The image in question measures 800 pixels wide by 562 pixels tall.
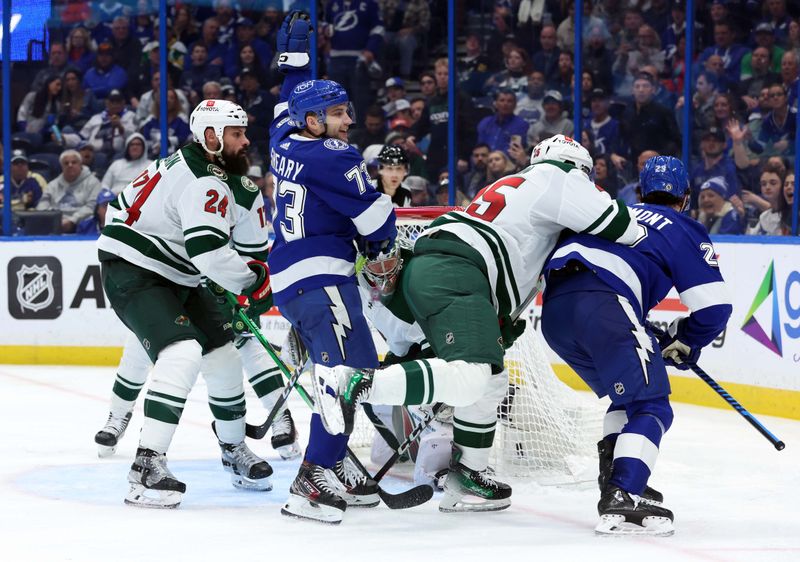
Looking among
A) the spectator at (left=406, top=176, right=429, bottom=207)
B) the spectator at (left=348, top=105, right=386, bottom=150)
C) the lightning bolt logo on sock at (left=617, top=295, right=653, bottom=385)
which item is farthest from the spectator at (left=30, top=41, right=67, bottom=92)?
the lightning bolt logo on sock at (left=617, top=295, right=653, bottom=385)

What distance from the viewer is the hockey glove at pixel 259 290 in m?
3.71

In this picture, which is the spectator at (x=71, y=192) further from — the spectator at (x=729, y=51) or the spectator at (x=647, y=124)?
the spectator at (x=729, y=51)

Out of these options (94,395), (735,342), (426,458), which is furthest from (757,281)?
(94,395)

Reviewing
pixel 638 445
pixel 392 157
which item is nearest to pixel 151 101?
pixel 392 157

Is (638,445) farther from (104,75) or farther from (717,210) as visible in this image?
(104,75)

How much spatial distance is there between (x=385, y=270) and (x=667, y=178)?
79cm

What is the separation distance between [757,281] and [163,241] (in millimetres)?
2755

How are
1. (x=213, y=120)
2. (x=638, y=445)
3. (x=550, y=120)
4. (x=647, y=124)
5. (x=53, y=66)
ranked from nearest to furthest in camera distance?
(x=638, y=445)
(x=213, y=120)
(x=647, y=124)
(x=550, y=120)
(x=53, y=66)

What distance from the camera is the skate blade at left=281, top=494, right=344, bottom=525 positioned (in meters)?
3.22

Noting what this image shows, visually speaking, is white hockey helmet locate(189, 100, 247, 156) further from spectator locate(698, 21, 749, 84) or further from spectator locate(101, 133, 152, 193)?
spectator locate(101, 133, 152, 193)

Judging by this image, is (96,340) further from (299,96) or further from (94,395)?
(299,96)

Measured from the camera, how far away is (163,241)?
3.69 m

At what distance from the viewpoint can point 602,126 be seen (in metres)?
6.90

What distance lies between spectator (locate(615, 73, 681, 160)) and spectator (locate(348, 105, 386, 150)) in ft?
4.76
